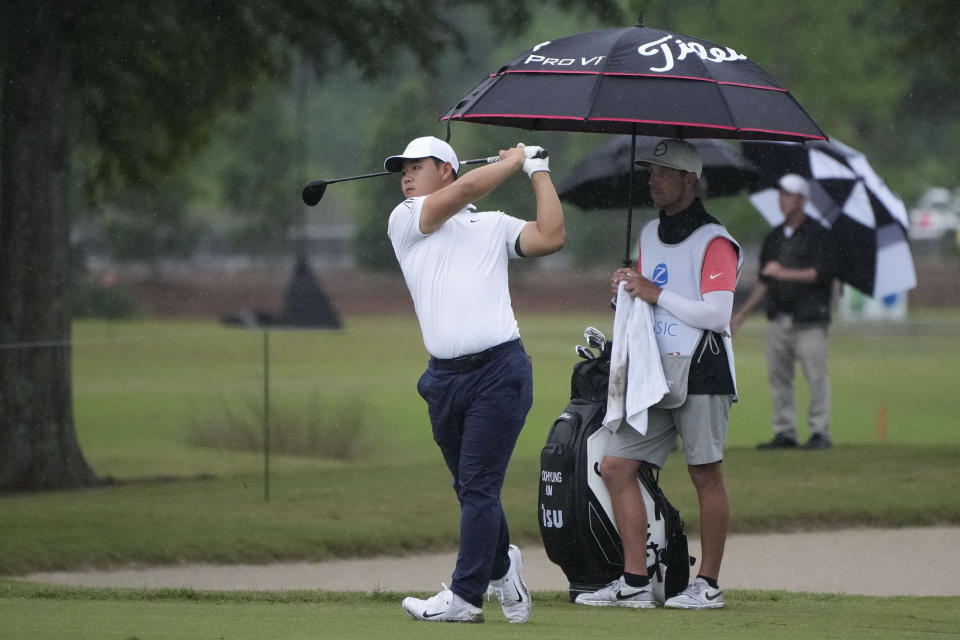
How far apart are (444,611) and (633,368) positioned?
1.19m

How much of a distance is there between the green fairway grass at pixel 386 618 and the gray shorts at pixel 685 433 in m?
0.60

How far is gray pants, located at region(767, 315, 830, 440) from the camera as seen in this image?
11.6 metres

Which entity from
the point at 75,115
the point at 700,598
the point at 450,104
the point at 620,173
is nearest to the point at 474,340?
the point at 700,598

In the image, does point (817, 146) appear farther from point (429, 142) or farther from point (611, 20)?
point (429, 142)

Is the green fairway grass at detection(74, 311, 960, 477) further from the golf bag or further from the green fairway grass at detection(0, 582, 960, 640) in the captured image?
the golf bag

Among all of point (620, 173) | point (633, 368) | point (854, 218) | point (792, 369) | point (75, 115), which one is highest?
point (75, 115)

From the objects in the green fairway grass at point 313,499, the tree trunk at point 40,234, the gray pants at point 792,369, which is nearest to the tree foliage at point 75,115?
the tree trunk at point 40,234

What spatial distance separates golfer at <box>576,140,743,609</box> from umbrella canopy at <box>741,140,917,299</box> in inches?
219

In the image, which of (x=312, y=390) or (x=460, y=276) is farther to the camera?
(x=312, y=390)

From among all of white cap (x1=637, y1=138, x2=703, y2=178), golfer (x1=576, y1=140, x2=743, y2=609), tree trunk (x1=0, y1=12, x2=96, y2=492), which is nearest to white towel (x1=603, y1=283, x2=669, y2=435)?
golfer (x1=576, y1=140, x2=743, y2=609)

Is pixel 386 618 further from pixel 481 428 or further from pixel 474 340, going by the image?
pixel 474 340

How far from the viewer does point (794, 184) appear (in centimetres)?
1142

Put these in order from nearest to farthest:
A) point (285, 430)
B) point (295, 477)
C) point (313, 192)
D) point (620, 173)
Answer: point (313, 192) < point (620, 173) < point (295, 477) < point (285, 430)

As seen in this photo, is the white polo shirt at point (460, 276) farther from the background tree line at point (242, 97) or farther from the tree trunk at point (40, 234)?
the tree trunk at point (40, 234)
